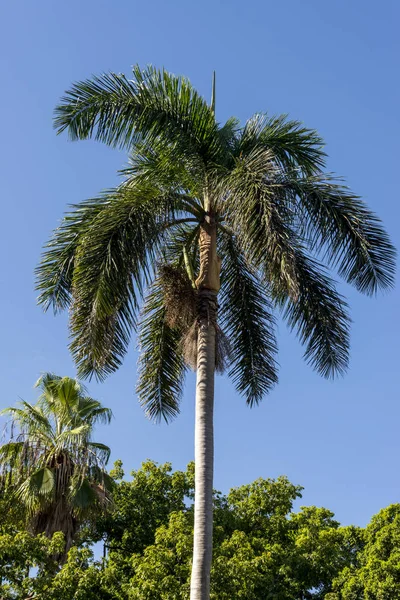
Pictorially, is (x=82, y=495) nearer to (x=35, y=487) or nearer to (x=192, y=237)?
(x=35, y=487)

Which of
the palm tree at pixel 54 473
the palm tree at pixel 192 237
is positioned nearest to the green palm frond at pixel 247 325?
the palm tree at pixel 192 237

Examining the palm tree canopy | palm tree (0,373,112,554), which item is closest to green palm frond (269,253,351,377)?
the palm tree canopy

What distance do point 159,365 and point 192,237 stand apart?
220 cm

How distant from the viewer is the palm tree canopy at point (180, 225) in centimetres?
1062

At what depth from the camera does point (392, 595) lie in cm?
2073

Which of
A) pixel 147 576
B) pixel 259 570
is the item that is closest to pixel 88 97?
pixel 147 576

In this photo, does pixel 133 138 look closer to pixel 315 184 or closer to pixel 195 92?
pixel 195 92

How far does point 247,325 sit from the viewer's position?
44.3ft

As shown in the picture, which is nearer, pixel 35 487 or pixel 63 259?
pixel 63 259

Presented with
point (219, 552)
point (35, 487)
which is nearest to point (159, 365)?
point (35, 487)

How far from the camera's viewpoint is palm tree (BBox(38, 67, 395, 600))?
1057 centimetres

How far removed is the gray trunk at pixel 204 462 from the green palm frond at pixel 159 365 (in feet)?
5.68

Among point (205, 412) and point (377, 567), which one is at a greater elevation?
point (377, 567)

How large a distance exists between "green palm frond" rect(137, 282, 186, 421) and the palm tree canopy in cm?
2
